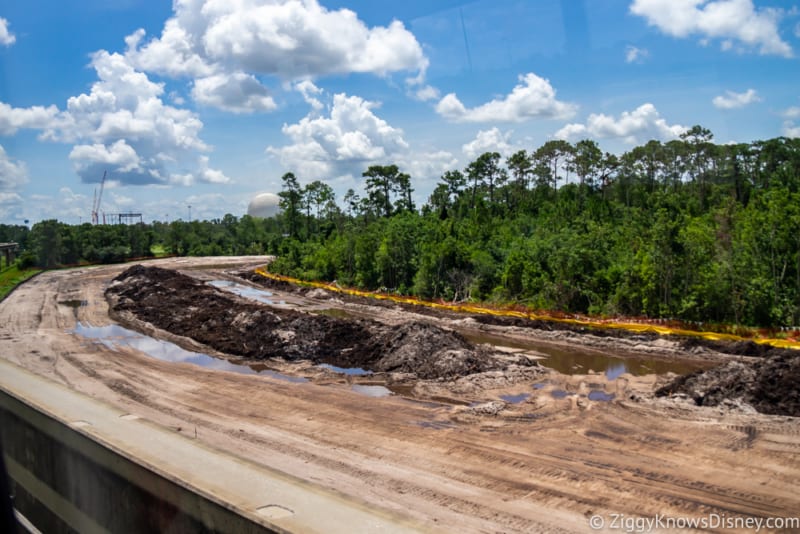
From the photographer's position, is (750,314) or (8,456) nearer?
(8,456)

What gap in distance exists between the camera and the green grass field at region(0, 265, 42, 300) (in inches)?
1652

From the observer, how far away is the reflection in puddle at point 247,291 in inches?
1590

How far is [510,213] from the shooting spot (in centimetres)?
5534

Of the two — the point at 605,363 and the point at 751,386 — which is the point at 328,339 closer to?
the point at 605,363

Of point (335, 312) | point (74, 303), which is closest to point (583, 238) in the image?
point (335, 312)

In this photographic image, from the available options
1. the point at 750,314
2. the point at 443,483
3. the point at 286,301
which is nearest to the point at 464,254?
the point at 286,301

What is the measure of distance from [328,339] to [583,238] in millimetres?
16052

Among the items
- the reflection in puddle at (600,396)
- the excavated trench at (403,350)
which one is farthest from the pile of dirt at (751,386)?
the reflection in puddle at (600,396)

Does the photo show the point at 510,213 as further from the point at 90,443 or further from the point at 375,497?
the point at 90,443

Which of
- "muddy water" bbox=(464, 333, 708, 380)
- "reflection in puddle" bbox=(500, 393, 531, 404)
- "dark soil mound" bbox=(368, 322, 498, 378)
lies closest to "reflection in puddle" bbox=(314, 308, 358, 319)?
"dark soil mound" bbox=(368, 322, 498, 378)

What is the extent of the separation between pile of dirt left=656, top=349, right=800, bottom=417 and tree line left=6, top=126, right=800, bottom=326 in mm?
8231

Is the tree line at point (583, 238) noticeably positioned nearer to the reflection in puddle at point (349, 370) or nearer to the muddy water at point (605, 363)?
the muddy water at point (605, 363)

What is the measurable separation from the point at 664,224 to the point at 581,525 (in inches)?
739

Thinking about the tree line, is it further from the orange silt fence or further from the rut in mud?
the rut in mud
